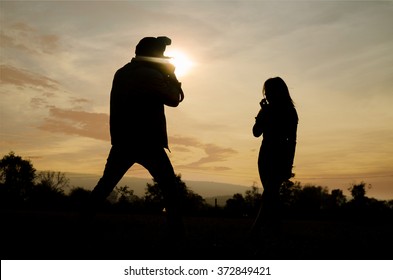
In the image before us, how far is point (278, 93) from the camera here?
6516 millimetres

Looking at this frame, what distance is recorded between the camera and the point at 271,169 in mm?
6496

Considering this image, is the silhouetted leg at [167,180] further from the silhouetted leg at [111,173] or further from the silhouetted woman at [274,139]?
the silhouetted woman at [274,139]

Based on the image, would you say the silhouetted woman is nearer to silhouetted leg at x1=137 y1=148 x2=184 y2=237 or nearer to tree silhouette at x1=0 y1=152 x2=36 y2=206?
silhouetted leg at x1=137 y1=148 x2=184 y2=237

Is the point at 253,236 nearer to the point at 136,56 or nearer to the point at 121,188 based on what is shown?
the point at 136,56

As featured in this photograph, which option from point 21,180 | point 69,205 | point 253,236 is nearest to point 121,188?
point 21,180

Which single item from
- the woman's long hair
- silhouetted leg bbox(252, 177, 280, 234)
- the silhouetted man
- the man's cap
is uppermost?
the man's cap

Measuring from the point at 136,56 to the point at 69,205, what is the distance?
2180 cm

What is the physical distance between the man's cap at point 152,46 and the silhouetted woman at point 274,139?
71.2 inches

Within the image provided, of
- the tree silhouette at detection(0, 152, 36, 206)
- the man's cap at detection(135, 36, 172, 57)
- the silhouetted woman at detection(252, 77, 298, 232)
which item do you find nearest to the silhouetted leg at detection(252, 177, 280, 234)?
the silhouetted woman at detection(252, 77, 298, 232)

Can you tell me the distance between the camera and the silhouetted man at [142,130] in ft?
17.7

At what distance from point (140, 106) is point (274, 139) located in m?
2.22

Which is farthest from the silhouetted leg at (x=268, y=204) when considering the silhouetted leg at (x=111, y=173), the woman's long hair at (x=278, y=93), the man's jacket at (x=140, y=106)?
the silhouetted leg at (x=111, y=173)

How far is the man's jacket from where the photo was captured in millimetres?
5410

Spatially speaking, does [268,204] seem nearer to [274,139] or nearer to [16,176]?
[274,139]
